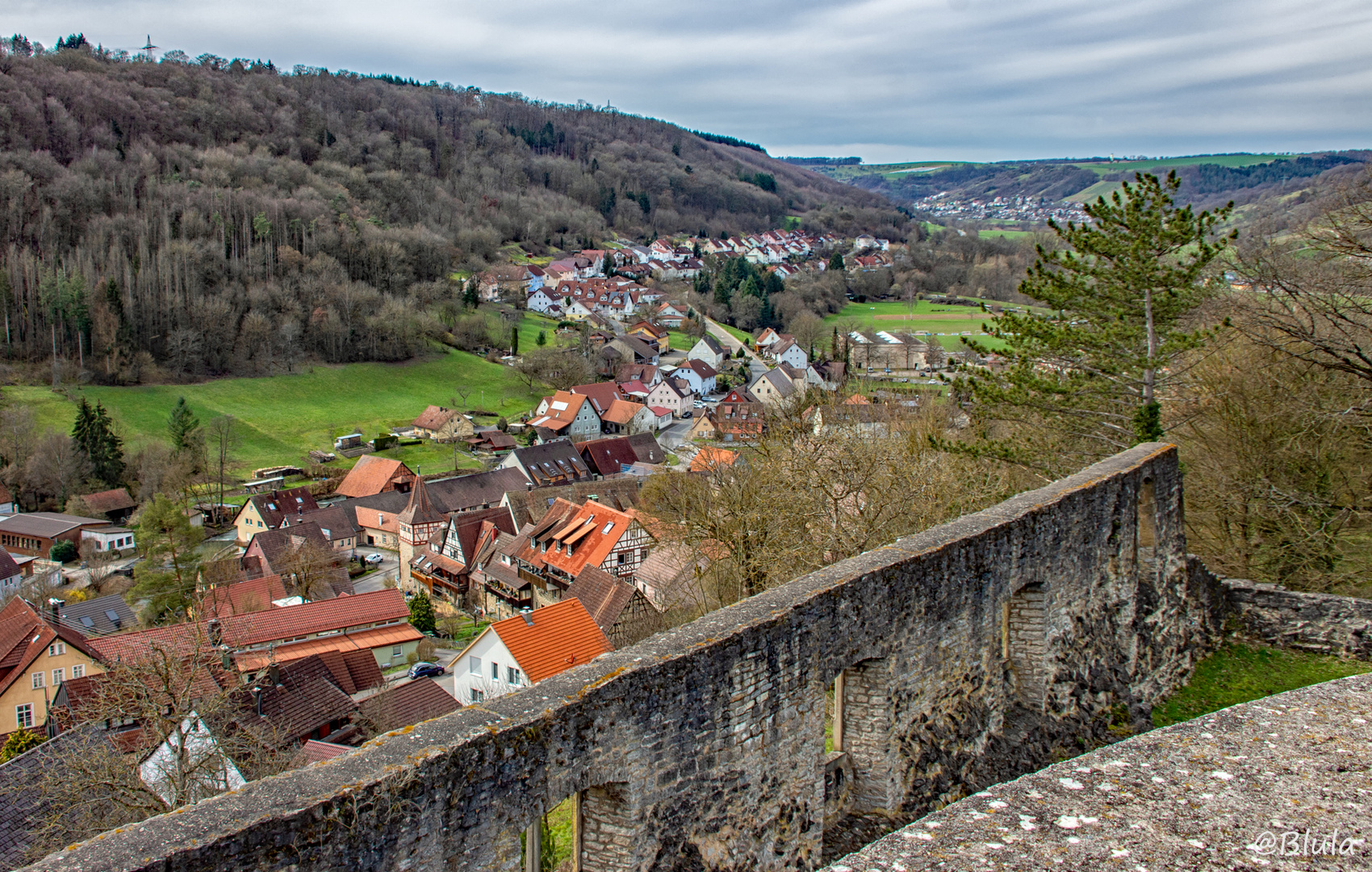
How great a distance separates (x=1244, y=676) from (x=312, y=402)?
78.9 meters

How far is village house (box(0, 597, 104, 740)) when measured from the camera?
29.2m

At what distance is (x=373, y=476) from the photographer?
2436 inches

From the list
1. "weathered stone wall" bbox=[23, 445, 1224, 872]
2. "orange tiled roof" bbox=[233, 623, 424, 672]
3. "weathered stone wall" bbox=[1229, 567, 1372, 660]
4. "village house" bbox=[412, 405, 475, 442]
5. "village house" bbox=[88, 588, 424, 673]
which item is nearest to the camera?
"weathered stone wall" bbox=[23, 445, 1224, 872]

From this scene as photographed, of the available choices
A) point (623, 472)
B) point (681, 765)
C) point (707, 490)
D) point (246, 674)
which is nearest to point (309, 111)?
point (623, 472)

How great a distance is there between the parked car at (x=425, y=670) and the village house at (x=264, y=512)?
2239 centimetres

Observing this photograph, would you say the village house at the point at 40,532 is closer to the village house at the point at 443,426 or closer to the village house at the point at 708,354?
the village house at the point at 443,426

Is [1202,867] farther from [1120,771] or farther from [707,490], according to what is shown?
[707,490]

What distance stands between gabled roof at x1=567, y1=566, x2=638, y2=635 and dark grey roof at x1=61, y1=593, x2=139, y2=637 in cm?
2081

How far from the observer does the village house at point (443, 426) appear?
72.9m

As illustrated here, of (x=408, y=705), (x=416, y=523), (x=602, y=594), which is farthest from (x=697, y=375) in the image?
(x=408, y=705)

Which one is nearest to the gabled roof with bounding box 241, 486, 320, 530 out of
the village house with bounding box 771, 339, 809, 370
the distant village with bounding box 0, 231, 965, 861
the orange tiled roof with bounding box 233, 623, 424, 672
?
the distant village with bounding box 0, 231, 965, 861

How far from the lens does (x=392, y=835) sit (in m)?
3.91

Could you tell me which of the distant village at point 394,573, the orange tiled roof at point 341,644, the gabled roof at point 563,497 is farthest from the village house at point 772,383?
the orange tiled roof at point 341,644

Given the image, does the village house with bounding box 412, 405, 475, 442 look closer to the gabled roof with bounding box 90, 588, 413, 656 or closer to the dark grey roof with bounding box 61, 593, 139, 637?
the dark grey roof with bounding box 61, 593, 139, 637
